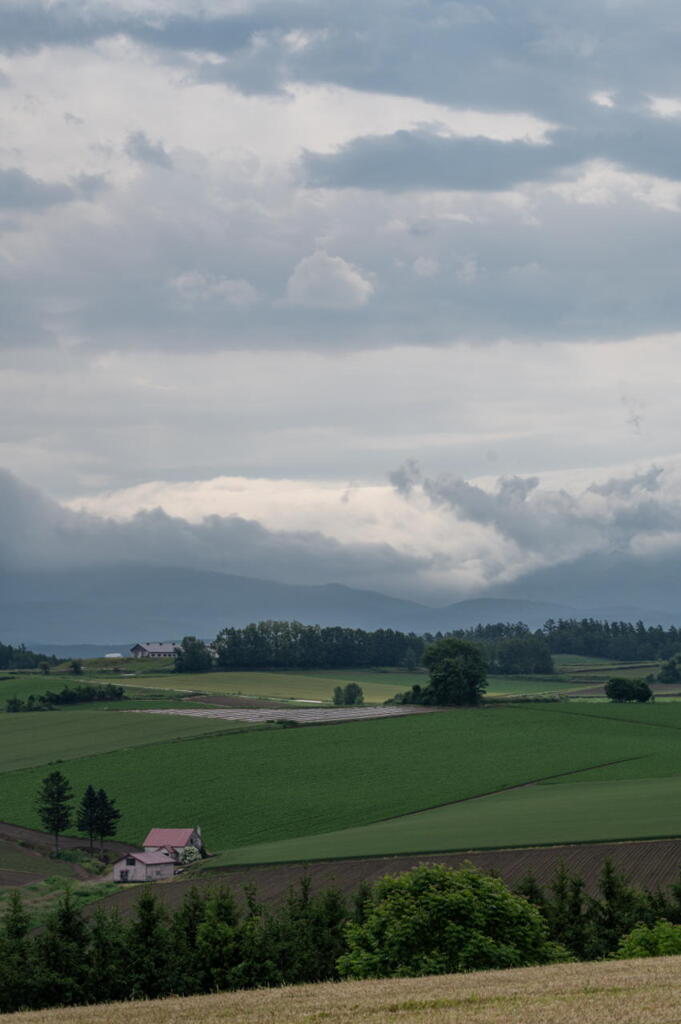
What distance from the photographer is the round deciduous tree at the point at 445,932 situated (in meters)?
40.3

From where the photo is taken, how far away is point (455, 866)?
2564 inches

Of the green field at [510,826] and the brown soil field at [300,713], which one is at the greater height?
the brown soil field at [300,713]

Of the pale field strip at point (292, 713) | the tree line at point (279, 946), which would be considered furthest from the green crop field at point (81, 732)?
the tree line at point (279, 946)

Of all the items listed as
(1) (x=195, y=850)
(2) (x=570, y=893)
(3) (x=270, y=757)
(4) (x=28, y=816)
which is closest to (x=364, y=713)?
(3) (x=270, y=757)

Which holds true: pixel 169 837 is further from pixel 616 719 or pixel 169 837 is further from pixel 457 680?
pixel 457 680

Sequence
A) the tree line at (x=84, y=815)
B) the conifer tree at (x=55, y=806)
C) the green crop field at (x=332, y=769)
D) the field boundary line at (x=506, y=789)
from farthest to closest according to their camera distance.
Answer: the green crop field at (x=332, y=769) < the conifer tree at (x=55, y=806) < the tree line at (x=84, y=815) < the field boundary line at (x=506, y=789)

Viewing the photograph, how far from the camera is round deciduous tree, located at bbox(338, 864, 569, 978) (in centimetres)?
4031

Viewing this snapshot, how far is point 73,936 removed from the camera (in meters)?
43.8

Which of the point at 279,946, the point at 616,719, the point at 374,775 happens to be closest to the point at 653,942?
the point at 279,946

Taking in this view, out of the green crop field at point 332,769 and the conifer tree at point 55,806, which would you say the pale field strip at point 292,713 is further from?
the conifer tree at point 55,806

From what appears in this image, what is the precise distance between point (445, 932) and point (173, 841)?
4503cm

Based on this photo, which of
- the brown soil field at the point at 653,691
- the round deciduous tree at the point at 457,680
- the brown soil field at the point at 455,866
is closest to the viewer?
the brown soil field at the point at 455,866

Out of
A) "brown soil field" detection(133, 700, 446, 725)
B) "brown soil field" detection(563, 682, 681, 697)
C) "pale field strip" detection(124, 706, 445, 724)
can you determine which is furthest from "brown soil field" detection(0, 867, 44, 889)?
"brown soil field" detection(563, 682, 681, 697)

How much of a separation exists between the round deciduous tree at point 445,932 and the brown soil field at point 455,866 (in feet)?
54.5
